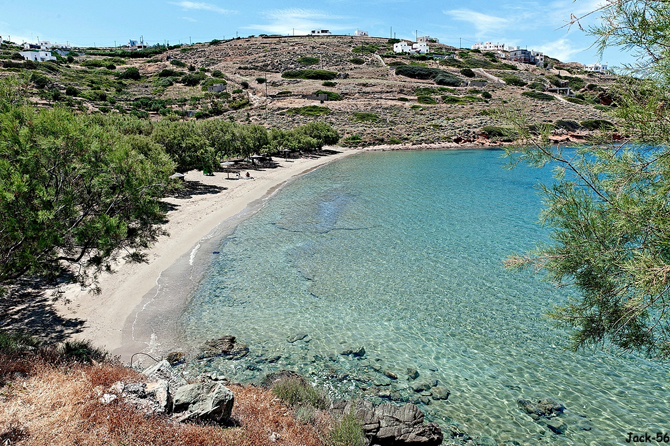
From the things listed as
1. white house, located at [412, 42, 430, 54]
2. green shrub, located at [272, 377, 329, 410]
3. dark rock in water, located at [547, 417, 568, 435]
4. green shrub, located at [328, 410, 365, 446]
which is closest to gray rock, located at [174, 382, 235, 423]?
green shrub, located at [272, 377, 329, 410]

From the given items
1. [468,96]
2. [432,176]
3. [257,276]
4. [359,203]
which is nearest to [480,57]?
[468,96]

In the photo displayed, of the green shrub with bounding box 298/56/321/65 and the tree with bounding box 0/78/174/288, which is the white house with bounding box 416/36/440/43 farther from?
the tree with bounding box 0/78/174/288

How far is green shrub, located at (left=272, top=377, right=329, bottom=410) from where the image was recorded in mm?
8492

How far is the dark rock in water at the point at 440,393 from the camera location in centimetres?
962

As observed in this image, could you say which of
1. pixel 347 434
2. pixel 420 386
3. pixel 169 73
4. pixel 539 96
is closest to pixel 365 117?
pixel 539 96

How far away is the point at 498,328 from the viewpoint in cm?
1277

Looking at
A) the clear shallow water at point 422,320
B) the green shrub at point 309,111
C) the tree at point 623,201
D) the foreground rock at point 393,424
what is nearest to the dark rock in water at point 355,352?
the clear shallow water at point 422,320

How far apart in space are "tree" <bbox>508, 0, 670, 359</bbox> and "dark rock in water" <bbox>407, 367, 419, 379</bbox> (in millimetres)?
4743

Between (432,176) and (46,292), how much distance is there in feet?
122

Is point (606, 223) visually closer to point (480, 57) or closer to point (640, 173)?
point (640, 173)

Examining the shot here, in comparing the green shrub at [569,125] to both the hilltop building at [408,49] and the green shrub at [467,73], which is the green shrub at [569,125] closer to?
the green shrub at [467,73]

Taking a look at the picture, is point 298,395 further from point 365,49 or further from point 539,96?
point 365,49

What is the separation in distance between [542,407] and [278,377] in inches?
258

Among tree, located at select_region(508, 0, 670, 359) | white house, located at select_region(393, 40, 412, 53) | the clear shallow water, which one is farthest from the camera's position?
white house, located at select_region(393, 40, 412, 53)
